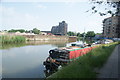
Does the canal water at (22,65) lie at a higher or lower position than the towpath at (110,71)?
lower

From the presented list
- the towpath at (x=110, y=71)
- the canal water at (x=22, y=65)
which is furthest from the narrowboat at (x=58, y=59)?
the towpath at (x=110, y=71)

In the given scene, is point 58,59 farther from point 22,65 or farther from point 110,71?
point 110,71

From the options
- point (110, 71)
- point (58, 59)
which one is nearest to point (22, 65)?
point (58, 59)

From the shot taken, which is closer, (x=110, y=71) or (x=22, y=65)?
(x=110, y=71)

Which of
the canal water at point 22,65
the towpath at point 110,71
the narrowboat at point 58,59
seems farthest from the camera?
the narrowboat at point 58,59

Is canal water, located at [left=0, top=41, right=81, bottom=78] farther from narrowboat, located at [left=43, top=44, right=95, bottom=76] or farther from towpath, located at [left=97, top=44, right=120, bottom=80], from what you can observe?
towpath, located at [left=97, top=44, right=120, bottom=80]

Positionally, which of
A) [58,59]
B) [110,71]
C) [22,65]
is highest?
[110,71]

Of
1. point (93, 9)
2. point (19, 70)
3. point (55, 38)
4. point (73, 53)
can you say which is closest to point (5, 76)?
point (19, 70)

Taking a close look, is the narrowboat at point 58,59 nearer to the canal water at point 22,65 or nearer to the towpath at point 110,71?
the canal water at point 22,65

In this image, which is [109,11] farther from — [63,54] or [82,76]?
[63,54]

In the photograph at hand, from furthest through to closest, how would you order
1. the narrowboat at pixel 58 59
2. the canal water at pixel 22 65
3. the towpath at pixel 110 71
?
the narrowboat at pixel 58 59 → the canal water at pixel 22 65 → the towpath at pixel 110 71

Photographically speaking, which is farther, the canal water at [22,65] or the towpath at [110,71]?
the canal water at [22,65]

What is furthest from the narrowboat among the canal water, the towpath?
the towpath

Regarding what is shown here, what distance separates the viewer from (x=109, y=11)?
5.05m
